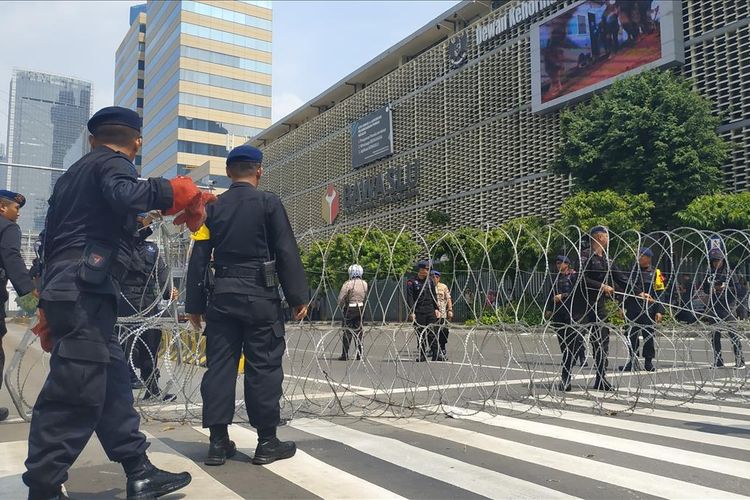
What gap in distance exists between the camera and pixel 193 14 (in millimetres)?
68188

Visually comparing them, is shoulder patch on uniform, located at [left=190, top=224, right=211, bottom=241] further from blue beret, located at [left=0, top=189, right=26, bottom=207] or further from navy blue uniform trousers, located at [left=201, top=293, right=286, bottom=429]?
blue beret, located at [left=0, top=189, right=26, bottom=207]

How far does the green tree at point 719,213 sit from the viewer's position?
56.3 ft

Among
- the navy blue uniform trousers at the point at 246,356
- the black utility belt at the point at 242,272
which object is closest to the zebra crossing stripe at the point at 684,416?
the navy blue uniform trousers at the point at 246,356

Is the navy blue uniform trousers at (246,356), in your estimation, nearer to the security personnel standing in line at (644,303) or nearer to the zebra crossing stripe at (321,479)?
the zebra crossing stripe at (321,479)

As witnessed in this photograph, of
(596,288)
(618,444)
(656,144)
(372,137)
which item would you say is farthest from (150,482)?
(372,137)

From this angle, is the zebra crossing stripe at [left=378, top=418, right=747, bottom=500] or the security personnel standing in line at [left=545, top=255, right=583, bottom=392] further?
the security personnel standing in line at [left=545, top=255, right=583, bottom=392]

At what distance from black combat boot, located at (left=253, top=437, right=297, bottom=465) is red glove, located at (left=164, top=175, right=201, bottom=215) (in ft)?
5.59

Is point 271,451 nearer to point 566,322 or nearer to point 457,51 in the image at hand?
point 566,322

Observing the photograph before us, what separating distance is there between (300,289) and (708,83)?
847 inches

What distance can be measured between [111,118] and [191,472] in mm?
2196

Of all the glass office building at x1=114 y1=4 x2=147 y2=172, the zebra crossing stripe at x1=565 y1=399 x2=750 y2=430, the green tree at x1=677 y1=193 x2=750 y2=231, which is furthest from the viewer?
the glass office building at x1=114 y1=4 x2=147 y2=172

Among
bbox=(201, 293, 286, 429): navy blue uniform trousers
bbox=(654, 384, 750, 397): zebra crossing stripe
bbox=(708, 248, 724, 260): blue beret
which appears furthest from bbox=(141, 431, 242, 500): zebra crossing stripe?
bbox=(708, 248, 724, 260): blue beret

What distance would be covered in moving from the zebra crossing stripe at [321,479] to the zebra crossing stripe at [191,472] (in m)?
0.40

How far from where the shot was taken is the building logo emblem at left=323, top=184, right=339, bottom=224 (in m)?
45.2
